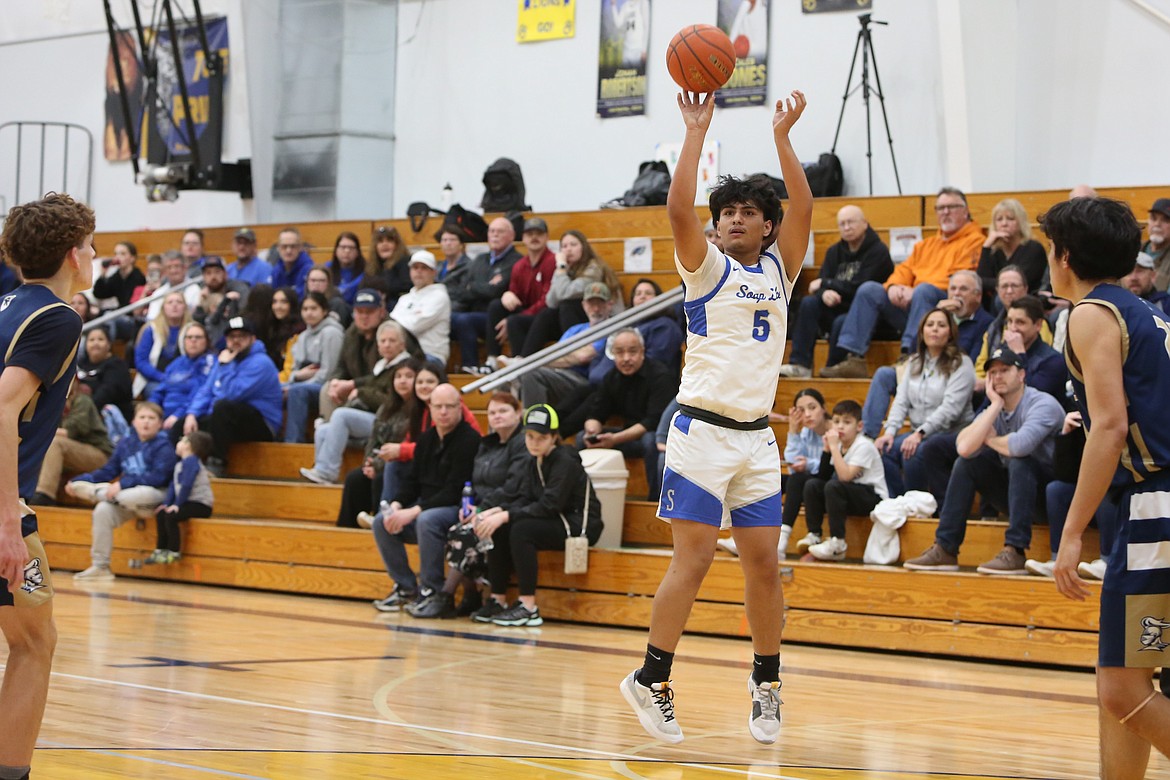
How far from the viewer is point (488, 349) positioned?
1073 centimetres

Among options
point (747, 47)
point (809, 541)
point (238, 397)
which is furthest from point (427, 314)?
point (809, 541)

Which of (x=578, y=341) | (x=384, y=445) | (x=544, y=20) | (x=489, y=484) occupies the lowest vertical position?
(x=489, y=484)

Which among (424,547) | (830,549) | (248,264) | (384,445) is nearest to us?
(830,549)

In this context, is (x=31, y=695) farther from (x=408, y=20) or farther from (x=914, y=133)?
(x=408, y=20)

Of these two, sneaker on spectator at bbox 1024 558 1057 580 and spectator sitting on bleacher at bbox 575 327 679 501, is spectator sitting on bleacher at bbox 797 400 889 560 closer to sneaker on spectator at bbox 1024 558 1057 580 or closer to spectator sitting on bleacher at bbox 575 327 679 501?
sneaker on spectator at bbox 1024 558 1057 580

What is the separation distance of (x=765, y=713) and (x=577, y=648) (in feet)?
8.70

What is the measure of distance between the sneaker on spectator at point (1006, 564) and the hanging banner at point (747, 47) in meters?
6.11

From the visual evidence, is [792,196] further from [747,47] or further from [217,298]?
[217,298]

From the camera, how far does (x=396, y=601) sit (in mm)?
8305

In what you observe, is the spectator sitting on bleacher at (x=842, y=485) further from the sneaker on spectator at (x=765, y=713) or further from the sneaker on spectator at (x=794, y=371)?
the sneaker on spectator at (x=765, y=713)

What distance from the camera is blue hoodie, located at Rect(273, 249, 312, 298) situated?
1212 cm

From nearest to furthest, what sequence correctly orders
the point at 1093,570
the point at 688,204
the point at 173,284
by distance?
1. the point at 688,204
2. the point at 1093,570
3. the point at 173,284

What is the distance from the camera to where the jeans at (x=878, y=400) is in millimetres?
8258

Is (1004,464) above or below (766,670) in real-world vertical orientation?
above
